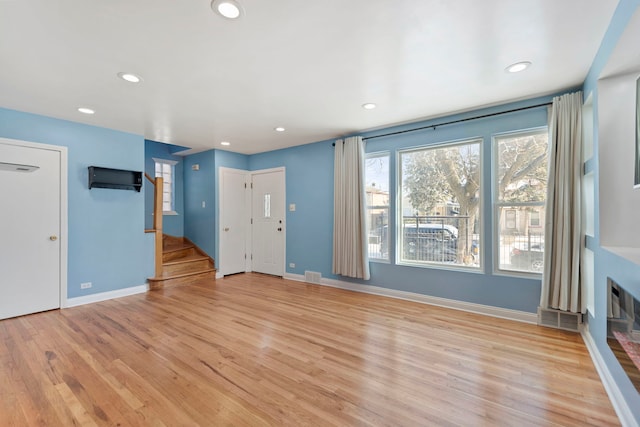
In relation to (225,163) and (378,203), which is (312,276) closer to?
(378,203)

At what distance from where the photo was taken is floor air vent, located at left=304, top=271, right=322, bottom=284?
17.0ft

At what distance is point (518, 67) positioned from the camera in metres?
2.61

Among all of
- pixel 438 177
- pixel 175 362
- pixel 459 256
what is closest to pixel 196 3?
pixel 175 362

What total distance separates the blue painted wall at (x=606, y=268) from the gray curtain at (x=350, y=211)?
2.59 m

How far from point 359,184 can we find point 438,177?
3.77 feet

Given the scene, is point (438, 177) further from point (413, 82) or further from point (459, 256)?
point (413, 82)

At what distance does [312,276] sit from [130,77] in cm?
387

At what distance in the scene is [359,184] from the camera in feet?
14.8

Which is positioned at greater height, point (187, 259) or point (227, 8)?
Answer: point (227, 8)

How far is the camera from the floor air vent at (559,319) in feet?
9.82

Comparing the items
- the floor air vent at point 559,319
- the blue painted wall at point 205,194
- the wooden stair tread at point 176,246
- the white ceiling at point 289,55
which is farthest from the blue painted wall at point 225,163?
the floor air vent at point 559,319

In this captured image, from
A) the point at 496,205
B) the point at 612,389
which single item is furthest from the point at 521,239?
the point at 612,389

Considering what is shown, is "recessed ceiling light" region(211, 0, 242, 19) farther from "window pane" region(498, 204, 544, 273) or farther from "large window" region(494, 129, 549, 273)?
"window pane" region(498, 204, 544, 273)

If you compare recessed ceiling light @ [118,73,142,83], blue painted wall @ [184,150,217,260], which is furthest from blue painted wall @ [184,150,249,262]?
recessed ceiling light @ [118,73,142,83]
